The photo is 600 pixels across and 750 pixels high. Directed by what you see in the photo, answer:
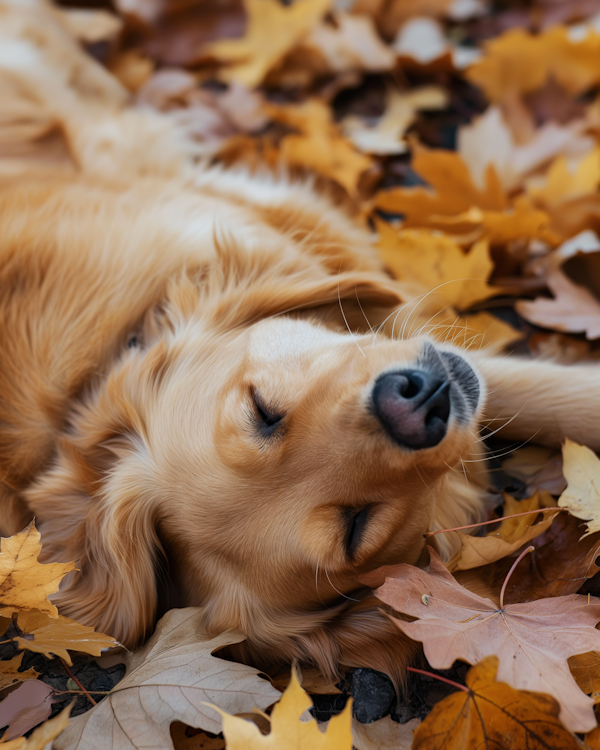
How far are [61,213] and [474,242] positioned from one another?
155 centimetres

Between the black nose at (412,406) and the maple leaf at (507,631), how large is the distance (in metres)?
0.34

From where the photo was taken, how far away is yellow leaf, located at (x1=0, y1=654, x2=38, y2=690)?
5.37ft

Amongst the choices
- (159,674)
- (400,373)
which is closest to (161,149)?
(400,373)

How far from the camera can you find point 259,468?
1.71 metres

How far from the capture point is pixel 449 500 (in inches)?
80.9

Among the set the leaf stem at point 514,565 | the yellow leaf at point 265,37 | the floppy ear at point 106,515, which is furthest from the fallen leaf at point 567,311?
the yellow leaf at point 265,37

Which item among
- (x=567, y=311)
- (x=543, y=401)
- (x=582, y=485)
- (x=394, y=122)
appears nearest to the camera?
(x=582, y=485)

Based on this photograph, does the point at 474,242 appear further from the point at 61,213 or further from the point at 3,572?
the point at 3,572

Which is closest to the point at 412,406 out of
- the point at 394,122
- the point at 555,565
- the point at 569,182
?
the point at 555,565

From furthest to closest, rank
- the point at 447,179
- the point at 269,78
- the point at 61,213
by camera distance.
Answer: the point at 269,78
the point at 447,179
the point at 61,213

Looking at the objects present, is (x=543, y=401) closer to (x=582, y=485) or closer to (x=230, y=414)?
(x=582, y=485)

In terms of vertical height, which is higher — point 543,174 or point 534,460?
point 543,174

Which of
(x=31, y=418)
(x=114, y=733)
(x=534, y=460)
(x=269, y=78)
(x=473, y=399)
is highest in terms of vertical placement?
(x=269, y=78)

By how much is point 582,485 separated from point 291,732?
0.97 metres
